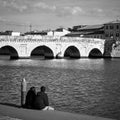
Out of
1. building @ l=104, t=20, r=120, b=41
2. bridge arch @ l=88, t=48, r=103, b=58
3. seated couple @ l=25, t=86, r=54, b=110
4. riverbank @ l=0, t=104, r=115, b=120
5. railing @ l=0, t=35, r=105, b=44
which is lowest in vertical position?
riverbank @ l=0, t=104, r=115, b=120

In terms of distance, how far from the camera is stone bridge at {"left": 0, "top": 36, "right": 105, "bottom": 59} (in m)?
70.2

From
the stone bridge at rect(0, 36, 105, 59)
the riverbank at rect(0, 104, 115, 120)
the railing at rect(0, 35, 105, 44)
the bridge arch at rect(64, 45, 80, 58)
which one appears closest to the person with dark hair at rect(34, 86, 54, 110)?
the riverbank at rect(0, 104, 115, 120)

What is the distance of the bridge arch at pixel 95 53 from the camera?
86750mm

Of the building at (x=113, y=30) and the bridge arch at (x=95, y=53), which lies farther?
the building at (x=113, y=30)

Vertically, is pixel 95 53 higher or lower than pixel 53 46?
lower

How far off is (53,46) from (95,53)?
657 inches

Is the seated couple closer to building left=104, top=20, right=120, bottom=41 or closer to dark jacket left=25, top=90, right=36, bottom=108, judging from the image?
dark jacket left=25, top=90, right=36, bottom=108

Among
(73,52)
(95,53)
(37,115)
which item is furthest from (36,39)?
(37,115)

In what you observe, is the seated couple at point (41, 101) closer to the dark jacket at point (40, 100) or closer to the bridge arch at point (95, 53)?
the dark jacket at point (40, 100)

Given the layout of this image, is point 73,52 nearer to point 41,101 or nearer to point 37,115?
point 41,101

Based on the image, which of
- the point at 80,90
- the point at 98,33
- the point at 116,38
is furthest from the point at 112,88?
the point at 98,33

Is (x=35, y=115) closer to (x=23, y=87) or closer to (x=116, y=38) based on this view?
(x=23, y=87)

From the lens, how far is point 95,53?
89.1m

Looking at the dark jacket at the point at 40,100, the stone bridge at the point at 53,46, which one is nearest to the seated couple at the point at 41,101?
the dark jacket at the point at 40,100
